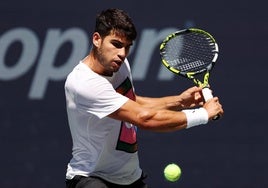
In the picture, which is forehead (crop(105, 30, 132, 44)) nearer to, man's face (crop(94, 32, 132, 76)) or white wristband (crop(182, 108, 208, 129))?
man's face (crop(94, 32, 132, 76))

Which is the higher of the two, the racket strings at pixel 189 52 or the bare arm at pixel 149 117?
the racket strings at pixel 189 52

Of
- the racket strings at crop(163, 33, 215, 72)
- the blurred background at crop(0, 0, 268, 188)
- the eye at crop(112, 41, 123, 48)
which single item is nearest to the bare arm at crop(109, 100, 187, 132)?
the eye at crop(112, 41, 123, 48)

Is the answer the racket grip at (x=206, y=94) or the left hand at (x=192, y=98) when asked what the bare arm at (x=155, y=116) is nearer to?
the racket grip at (x=206, y=94)

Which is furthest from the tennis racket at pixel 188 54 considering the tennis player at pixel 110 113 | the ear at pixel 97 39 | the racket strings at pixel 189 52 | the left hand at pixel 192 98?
the ear at pixel 97 39

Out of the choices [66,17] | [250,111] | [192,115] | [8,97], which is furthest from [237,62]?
[192,115]

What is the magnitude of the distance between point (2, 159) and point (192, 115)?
12.1 ft

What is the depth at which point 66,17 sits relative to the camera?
754 cm

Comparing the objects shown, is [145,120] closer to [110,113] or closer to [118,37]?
[110,113]

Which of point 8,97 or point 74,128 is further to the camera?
point 8,97

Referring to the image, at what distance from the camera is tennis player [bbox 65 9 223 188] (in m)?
4.40

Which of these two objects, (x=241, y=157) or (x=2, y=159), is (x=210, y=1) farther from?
(x=2, y=159)

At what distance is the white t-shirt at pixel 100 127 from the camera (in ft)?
14.5

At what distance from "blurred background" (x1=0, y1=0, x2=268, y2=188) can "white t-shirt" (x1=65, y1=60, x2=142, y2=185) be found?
2424mm

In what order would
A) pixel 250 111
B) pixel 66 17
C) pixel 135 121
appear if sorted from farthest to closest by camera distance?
pixel 66 17 < pixel 250 111 < pixel 135 121
